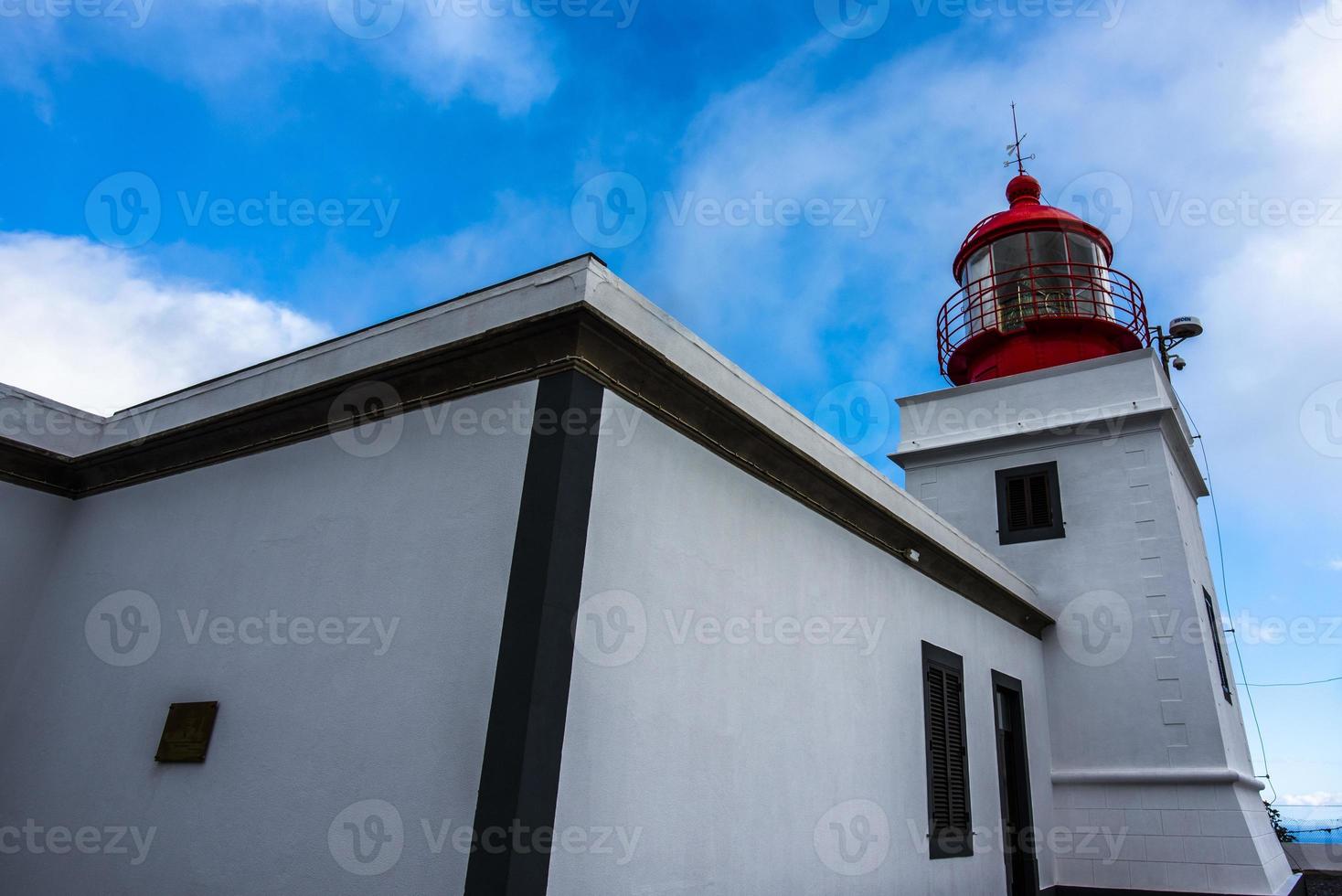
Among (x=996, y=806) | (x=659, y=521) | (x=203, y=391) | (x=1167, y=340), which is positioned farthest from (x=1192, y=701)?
(x=203, y=391)

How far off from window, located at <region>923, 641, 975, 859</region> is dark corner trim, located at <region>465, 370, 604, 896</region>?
3892 mm

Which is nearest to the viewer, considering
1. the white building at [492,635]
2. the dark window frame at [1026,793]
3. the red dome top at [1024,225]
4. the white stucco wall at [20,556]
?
the white building at [492,635]

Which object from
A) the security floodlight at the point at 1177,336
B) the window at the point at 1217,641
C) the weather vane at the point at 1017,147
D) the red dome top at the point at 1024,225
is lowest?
the window at the point at 1217,641

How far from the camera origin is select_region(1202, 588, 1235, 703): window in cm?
912

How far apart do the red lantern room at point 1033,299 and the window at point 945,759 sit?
17.5 feet

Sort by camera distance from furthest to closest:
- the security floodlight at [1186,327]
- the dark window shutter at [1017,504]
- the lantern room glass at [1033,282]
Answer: the lantern room glass at [1033,282]
the security floodlight at [1186,327]
the dark window shutter at [1017,504]

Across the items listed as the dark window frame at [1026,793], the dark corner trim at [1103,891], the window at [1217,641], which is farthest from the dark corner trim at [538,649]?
the window at [1217,641]

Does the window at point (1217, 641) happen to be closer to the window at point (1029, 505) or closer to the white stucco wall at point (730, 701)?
the window at point (1029, 505)

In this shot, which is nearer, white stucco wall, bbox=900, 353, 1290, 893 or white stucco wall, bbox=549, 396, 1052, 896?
white stucco wall, bbox=549, 396, 1052, 896

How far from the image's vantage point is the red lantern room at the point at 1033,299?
436 inches

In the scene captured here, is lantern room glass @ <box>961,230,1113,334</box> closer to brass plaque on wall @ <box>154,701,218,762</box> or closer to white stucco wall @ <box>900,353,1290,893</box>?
white stucco wall @ <box>900,353,1290,893</box>

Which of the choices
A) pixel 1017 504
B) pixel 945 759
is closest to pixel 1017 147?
pixel 1017 504

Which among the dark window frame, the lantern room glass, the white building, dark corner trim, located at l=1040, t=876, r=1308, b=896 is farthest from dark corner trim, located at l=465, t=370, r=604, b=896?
the lantern room glass

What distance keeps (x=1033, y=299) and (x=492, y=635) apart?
9.72m
